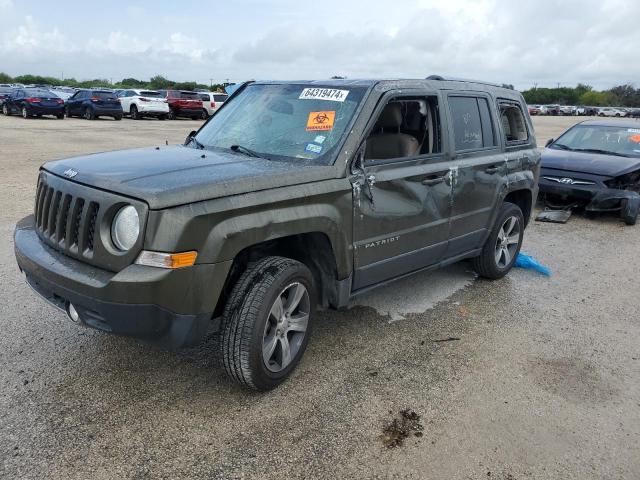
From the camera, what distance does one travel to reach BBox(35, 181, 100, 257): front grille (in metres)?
2.97

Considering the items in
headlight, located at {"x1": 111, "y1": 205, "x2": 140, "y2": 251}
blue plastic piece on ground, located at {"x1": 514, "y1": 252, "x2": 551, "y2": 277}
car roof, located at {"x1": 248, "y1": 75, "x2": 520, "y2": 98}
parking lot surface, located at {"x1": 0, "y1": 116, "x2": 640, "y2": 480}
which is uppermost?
car roof, located at {"x1": 248, "y1": 75, "x2": 520, "y2": 98}

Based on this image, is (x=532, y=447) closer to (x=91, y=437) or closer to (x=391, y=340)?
(x=391, y=340)

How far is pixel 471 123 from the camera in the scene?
479 centimetres

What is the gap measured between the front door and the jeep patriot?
0.01 meters

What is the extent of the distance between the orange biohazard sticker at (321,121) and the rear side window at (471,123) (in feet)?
3.99

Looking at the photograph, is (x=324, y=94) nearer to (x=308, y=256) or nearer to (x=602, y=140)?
(x=308, y=256)

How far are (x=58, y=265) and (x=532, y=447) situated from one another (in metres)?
2.73

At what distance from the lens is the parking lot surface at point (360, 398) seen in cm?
277

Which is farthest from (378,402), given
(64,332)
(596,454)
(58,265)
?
(64,332)

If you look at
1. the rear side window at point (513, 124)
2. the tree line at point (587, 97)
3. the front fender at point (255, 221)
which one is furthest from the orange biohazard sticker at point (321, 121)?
the tree line at point (587, 97)

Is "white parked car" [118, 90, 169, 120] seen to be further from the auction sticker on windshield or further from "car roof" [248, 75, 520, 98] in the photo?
the auction sticker on windshield

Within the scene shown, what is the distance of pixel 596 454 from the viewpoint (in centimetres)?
293

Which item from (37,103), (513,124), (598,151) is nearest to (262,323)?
(513,124)

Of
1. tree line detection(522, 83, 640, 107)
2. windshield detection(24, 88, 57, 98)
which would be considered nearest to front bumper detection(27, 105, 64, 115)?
windshield detection(24, 88, 57, 98)
